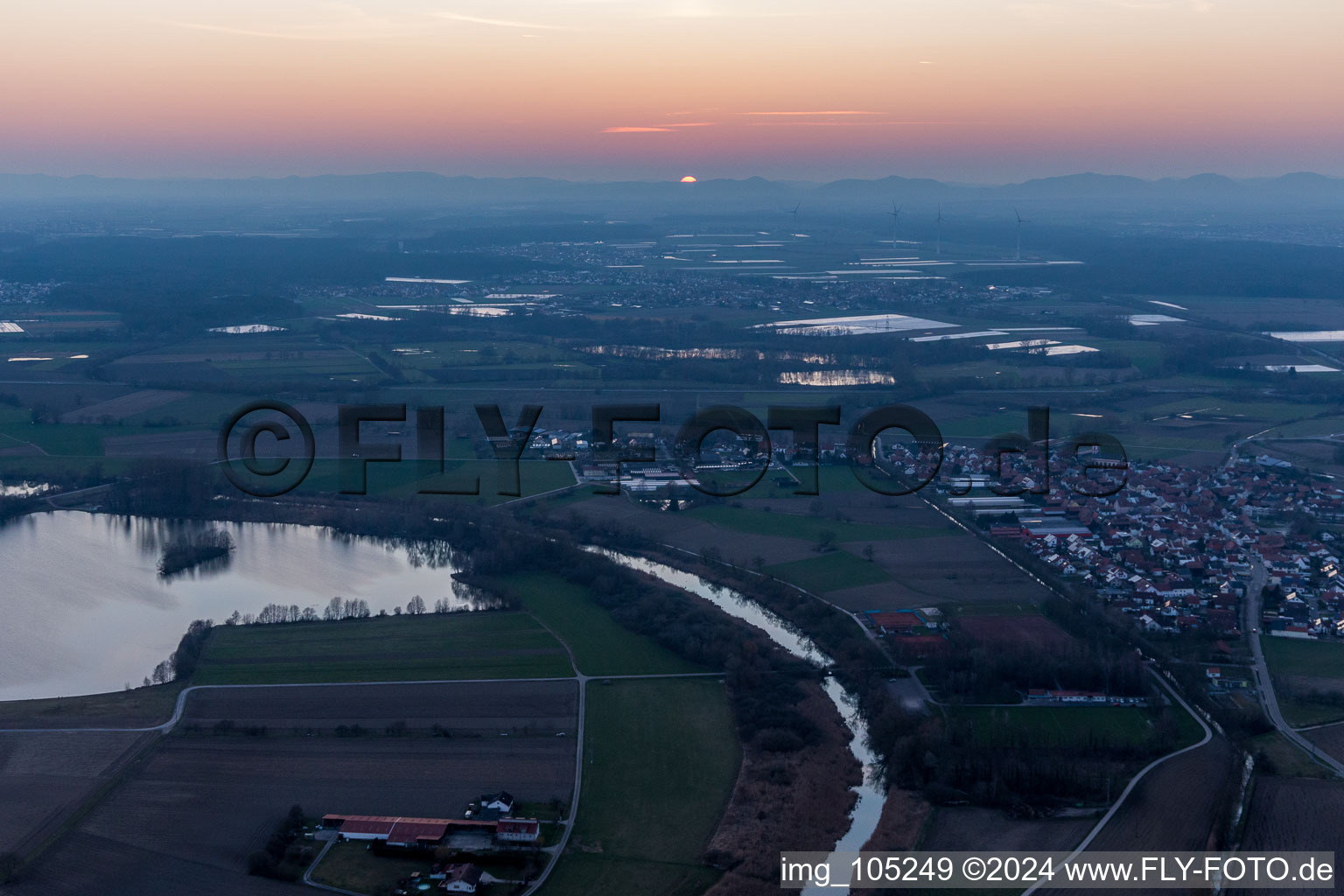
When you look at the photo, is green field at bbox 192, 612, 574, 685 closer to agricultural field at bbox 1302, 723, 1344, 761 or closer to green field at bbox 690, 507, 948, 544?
green field at bbox 690, 507, 948, 544

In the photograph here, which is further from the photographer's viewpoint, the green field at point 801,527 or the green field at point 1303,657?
the green field at point 801,527

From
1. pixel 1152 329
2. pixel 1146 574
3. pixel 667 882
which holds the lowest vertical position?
pixel 667 882

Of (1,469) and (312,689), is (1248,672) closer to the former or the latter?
(312,689)

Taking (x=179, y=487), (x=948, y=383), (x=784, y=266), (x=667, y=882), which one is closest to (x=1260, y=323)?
(x=948, y=383)

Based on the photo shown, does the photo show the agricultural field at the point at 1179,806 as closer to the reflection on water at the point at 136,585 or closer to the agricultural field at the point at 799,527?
the agricultural field at the point at 799,527

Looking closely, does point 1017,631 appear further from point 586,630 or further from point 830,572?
point 586,630

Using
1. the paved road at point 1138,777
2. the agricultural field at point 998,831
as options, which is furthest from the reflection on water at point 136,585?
the paved road at point 1138,777
